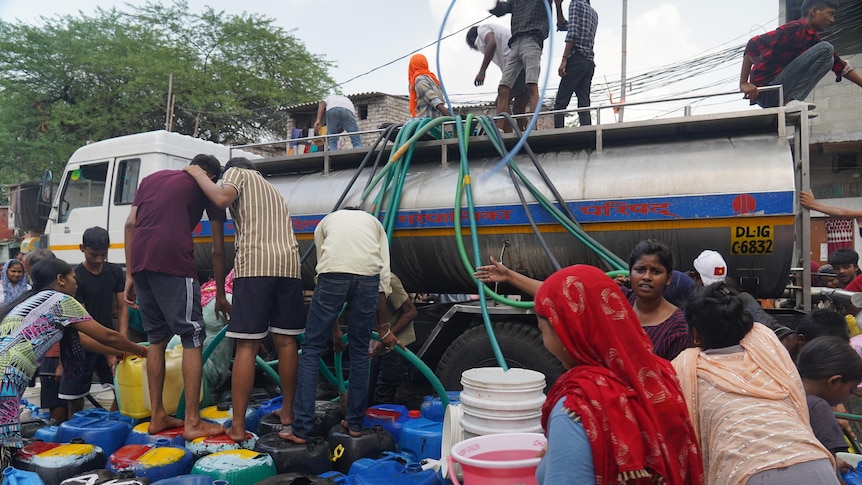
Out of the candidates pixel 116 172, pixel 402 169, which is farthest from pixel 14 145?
pixel 402 169

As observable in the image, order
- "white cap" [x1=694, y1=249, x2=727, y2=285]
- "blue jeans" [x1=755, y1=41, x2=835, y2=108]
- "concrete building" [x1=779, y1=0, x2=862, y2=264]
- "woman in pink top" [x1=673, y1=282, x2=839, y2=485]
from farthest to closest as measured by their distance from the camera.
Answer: "concrete building" [x1=779, y1=0, x2=862, y2=264], "blue jeans" [x1=755, y1=41, x2=835, y2=108], "white cap" [x1=694, y1=249, x2=727, y2=285], "woman in pink top" [x1=673, y1=282, x2=839, y2=485]

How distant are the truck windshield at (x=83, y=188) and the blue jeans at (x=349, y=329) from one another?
4.93 metres

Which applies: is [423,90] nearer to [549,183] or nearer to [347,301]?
[549,183]

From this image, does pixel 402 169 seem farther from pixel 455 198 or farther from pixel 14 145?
pixel 14 145

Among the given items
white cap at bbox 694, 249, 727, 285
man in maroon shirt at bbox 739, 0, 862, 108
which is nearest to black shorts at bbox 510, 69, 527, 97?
man in maroon shirt at bbox 739, 0, 862, 108

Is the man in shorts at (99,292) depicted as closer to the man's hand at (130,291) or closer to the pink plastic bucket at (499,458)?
the man's hand at (130,291)

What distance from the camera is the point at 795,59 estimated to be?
14.6 feet

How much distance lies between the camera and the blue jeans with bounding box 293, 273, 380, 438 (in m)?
3.38

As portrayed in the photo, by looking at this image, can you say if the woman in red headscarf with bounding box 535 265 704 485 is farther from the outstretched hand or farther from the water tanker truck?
the water tanker truck

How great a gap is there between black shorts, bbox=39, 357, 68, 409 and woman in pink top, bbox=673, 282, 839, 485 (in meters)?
4.24

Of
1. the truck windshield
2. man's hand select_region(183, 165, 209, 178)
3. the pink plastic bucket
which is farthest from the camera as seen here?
the truck windshield

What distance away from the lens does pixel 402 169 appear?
4453 mm

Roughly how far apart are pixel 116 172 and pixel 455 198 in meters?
4.76

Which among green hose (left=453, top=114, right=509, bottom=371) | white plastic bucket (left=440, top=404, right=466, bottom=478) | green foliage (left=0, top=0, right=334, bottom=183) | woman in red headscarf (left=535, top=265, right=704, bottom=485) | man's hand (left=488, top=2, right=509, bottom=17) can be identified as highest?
green foliage (left=0, top=0, right=334, bottom=183)
